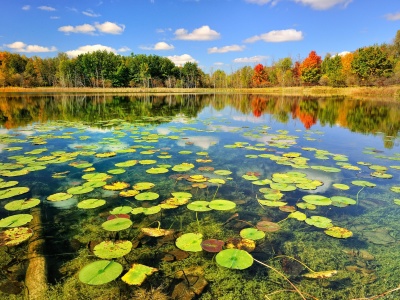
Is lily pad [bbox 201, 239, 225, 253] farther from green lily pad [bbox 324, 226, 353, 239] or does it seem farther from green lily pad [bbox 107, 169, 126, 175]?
green lily pad [bbox 107, 169, 126, 175]

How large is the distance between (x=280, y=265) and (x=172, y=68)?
7014 centimetres

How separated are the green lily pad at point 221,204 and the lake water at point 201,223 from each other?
27mm

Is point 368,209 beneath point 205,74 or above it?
beneath

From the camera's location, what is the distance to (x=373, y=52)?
37594 mm

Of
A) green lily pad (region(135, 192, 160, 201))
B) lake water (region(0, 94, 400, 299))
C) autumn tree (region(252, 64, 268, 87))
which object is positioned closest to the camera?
lake water (region(0, 94, 400, 299))

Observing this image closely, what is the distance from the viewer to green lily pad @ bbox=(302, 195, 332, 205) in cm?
347

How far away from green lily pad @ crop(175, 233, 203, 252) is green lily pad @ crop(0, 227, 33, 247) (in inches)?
62.3

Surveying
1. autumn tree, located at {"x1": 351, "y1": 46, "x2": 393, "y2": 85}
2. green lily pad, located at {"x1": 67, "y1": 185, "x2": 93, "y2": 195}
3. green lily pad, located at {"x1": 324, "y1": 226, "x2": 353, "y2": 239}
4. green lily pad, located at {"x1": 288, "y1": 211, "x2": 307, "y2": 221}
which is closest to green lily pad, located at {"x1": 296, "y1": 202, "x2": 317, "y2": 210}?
green lily pad, located at {"x1": 288, "y1": 211, "x2": 307, "y2": 221}

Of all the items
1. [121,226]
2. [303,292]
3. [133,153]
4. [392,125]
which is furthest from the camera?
[392,125]

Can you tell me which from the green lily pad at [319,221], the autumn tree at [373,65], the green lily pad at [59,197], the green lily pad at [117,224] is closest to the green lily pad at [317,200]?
the green lily pad at [319,221]

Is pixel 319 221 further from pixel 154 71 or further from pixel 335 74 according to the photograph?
pixel 154 71

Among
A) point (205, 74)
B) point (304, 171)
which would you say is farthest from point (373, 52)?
point (205, 74)

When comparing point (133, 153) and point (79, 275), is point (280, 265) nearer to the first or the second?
point (79, 275)

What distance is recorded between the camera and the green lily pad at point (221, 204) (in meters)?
Result: 3.26
